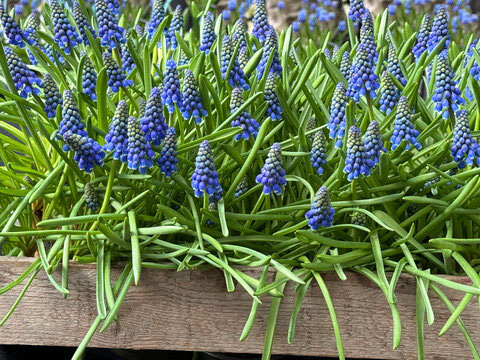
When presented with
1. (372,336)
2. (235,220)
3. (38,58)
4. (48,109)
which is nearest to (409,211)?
(372,336)

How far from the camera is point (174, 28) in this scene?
2.12 metres

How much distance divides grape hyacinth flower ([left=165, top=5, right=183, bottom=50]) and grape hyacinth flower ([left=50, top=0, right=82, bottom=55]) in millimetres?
A: 408

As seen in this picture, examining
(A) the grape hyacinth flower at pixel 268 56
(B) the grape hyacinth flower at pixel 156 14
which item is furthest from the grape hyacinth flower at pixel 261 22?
(B) the grape hyacinth flower at pixel 156 14

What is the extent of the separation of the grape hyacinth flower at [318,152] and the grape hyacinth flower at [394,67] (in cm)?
40

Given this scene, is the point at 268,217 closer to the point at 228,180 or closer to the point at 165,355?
the point at 228,180

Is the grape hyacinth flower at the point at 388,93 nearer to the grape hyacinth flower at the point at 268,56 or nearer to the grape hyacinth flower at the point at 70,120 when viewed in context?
the grape hyacinth flower at the point at 268,56

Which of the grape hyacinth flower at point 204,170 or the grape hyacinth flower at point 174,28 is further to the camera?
the grape hyacinth flower at point 174,28

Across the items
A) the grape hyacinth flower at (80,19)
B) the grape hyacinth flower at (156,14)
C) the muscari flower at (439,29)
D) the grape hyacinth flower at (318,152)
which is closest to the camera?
the grape hyacinth flower at (318,152)

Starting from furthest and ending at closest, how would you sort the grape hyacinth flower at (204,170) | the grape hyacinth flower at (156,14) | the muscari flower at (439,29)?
the grape hyacinth flower at (156,14), the muscari flower at (439,29), the grape hyacinth flower at (204,170)

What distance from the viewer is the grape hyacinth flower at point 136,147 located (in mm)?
1356

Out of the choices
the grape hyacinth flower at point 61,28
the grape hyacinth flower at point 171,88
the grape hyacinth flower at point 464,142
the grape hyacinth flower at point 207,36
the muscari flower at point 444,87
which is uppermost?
the grape hyacinth flower at point 207,36

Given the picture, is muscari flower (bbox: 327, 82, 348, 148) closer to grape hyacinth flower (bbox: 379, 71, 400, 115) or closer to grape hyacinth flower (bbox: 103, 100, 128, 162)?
grape hyacinth flower (bbox: 379, 71, 400, 115)

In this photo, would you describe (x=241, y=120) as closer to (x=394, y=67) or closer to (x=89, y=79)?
(x=89, y=79)

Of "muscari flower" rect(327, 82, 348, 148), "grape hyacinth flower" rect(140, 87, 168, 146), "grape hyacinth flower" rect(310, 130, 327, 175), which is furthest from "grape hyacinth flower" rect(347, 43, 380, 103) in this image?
"grape hyacinth flower" rect(140, 87, 168, 146)
